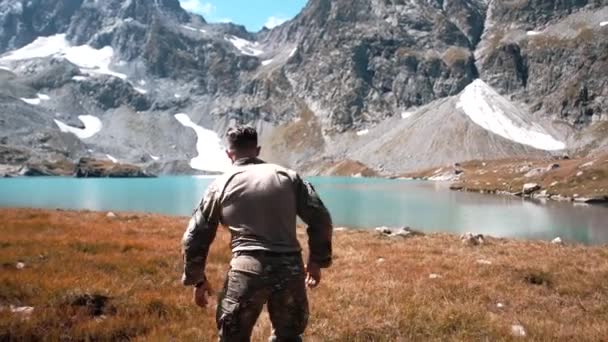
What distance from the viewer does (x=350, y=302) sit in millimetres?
11711

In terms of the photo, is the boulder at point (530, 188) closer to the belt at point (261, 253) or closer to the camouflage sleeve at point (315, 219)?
the camouflage sleeve at point (315, 219)

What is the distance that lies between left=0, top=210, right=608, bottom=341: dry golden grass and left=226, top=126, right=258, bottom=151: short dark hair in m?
3.94

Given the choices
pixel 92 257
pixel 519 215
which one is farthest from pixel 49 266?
pixel 519 215

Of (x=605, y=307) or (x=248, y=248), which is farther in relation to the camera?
(x=605, y=307)

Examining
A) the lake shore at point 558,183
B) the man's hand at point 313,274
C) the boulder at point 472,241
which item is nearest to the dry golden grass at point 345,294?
the man's hand at point 313,274

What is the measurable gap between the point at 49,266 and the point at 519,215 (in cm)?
6711

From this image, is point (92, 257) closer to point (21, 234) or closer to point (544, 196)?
point (21, 234)

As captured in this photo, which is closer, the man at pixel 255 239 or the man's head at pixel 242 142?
the man at pixel 255 239

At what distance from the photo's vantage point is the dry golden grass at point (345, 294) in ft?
30.9

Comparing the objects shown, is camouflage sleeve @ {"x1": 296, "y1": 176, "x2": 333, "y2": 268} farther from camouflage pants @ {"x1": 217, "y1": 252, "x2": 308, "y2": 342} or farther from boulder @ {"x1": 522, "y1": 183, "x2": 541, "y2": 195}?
boulder @ {"x1": 522, "y1": 183, "x2": 541, "y2": 195}

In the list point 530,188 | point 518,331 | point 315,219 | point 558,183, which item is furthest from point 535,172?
point 315,219

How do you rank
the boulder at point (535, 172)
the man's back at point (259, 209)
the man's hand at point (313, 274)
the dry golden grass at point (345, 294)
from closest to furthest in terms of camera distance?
1. the man's back at point (259, 209)
2. the man's hand at point (313, 274)
3. the dry golden grass at point (345, 294)
4. the boulder at point (535, 172)

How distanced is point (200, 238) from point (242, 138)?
1.44m

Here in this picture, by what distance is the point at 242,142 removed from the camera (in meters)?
6.82
